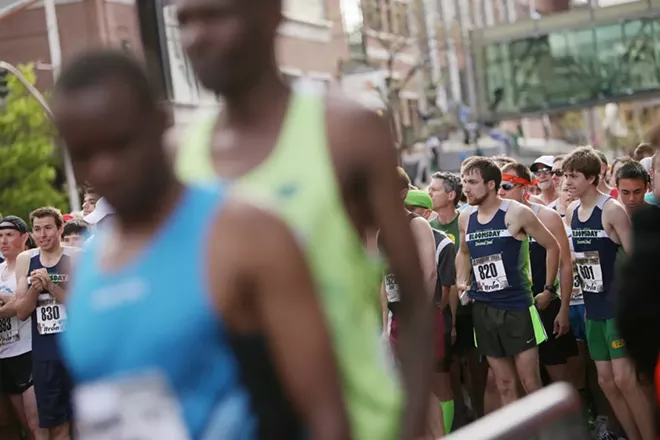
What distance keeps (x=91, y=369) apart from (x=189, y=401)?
0.62 feet

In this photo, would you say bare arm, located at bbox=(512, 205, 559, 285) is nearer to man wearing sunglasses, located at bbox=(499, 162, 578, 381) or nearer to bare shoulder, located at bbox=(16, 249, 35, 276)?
man wearing sunglasses, located at bbox=(499, 162, 578, 381)

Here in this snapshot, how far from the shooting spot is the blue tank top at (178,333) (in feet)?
7.93

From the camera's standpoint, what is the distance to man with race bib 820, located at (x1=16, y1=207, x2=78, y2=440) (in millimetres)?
9570

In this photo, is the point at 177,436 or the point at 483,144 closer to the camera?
the point at 177,436

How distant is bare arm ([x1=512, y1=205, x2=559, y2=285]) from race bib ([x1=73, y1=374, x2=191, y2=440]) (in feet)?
22.4

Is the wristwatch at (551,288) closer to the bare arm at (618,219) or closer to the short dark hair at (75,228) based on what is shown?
the bare arm at (618,219)

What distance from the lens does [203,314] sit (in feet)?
7.88

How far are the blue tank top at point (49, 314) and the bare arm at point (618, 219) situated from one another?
3.50m

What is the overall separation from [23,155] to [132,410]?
38465 mm

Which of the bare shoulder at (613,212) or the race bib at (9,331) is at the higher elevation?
the bare shoulder at (613,212)

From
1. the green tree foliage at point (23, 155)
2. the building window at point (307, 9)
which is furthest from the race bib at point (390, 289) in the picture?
the building window at point (307, 9)

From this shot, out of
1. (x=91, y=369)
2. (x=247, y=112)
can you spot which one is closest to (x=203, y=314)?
(x=91, y=369)

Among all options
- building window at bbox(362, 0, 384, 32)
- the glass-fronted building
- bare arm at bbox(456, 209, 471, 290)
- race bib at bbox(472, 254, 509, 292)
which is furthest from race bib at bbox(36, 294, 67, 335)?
building window at bbox(362, 0, 384, 32)

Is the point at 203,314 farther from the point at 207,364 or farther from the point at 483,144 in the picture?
the point at 483,144
